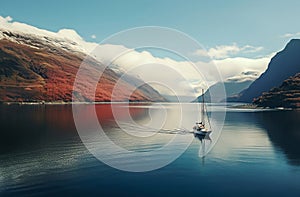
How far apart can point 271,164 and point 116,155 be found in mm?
38385

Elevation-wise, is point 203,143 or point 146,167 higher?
point 203,143

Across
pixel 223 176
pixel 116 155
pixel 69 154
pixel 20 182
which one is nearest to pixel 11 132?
pixel 69 154

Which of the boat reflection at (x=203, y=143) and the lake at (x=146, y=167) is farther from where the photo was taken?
the boat reflection at (x=203, y=143)

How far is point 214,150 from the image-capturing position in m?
81.4

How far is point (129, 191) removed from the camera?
45.2 m

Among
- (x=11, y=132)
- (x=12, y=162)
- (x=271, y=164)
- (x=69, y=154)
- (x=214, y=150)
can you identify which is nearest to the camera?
(x=12, y=162)

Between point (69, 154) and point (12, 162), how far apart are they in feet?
45.8

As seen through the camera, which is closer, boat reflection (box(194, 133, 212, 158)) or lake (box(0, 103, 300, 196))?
lake (box(0, 103, 300, 196))

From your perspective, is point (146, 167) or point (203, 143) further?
point (203, 143)

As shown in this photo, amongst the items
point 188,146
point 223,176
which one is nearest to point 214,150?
point 188,146

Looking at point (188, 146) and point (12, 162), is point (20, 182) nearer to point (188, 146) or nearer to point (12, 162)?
point (12, 162)

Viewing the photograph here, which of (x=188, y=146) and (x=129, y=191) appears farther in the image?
(x=188, y=146)

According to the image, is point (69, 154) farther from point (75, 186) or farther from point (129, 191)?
point (129, 191)

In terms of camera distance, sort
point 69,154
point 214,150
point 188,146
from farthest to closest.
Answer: point 188,146
point 214,150
point 69,154
